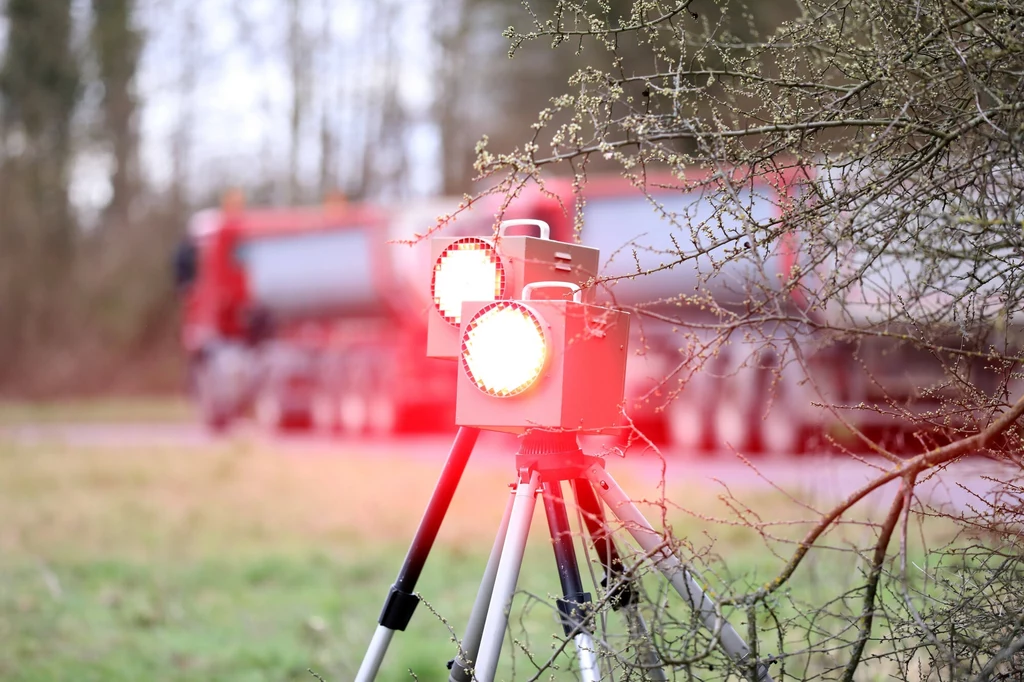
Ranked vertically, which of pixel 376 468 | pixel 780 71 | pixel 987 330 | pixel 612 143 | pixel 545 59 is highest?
pixel 545 59

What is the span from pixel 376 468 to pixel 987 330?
984 cm

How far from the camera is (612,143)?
7.96 feet

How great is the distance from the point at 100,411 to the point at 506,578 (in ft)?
80.8

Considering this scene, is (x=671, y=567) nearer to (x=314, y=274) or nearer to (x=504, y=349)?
(x=504, y=349)

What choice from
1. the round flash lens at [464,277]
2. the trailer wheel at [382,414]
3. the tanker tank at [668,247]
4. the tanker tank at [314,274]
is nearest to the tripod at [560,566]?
the round flash lens at [464,277]

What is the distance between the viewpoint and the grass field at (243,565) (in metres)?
5.12

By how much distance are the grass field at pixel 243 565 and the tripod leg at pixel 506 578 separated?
0.11 m

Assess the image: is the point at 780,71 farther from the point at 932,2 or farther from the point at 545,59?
the point at 545,59

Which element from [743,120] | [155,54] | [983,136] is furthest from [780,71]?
[155,54]

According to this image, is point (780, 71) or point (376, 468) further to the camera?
point (376, 468)

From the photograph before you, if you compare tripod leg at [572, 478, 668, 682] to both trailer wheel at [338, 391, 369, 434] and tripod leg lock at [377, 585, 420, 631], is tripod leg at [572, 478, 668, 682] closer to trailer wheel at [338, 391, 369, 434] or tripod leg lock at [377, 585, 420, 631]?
tripod leg lock at [377, 585, 420, 631]

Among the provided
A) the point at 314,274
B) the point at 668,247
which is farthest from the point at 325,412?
the point at 668,247

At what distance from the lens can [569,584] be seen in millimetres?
2457

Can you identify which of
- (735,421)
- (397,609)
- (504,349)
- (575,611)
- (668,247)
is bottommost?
(735,421)
